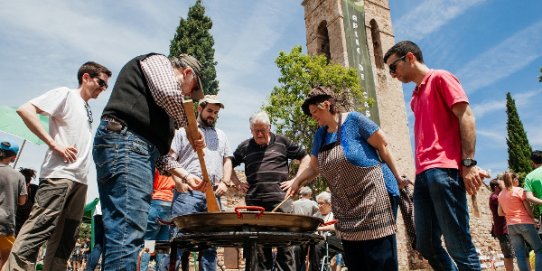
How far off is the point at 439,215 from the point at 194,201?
7.24 feet

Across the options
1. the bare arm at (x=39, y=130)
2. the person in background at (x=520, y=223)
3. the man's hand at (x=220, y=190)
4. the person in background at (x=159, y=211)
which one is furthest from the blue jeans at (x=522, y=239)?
the bare arm at (x=39, y=130)

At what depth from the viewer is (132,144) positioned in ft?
7.75

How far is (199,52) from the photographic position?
2216 cm

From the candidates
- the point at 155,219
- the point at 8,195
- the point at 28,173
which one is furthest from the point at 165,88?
the point at 28,173

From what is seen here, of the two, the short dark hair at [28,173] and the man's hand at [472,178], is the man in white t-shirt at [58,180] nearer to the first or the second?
the man's hand at [472,178]

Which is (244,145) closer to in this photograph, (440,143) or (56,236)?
(56,236)

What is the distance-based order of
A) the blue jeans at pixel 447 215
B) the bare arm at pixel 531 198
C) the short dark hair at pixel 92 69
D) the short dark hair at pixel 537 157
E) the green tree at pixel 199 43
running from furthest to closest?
the green tree at pixel 199 43, the short dark hair at pixel 537 157, the bare arm at pixel 531 198, the short dark hair at pixel 92 69, the blue jeans at pixel 447 215

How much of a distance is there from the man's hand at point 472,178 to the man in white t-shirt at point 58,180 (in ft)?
9.11

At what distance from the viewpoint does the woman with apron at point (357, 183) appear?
2717 millimetres

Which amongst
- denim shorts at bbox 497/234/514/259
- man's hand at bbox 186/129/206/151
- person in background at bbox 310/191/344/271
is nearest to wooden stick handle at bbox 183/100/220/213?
man's hand at bbox 186/129/206/151

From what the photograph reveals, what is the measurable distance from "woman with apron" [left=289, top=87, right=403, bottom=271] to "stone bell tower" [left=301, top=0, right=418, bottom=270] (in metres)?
15.6

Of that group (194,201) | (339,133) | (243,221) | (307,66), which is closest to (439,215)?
(339,133)

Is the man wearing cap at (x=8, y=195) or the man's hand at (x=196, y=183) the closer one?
the man's hand at (x=196, y=183)

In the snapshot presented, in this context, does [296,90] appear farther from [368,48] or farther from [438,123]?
[438,123]
